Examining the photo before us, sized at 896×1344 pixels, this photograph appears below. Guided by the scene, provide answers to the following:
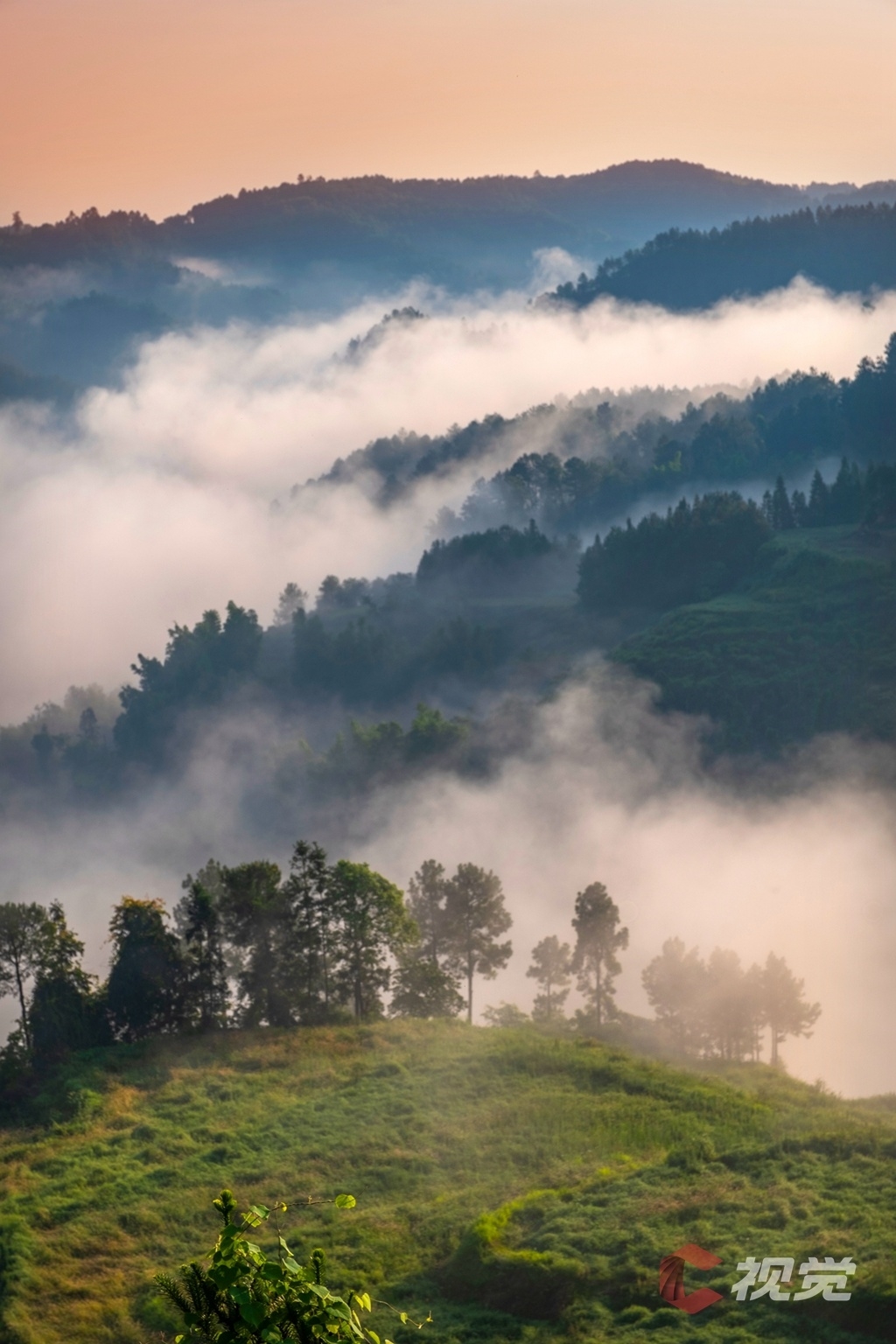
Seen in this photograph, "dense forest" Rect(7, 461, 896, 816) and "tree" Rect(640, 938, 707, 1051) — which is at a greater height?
"dense forest" Rect(7, 461, 896, 816)

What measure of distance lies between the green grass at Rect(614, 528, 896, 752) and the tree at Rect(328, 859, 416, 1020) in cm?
6183

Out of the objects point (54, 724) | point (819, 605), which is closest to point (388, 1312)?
point (819, 605)

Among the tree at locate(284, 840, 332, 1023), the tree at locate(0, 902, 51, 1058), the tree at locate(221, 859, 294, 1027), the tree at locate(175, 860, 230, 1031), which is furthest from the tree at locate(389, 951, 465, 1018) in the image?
the tree at locate(0, 902, 51, 1058)

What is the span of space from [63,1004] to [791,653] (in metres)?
80.0

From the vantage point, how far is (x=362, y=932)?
187ft

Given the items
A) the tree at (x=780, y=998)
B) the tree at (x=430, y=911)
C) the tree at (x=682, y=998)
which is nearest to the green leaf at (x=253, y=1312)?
the tree at (x=780, y=998)

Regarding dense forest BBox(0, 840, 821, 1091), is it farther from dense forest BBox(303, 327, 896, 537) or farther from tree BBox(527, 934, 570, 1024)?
dense forest BBox(303, 327, 896, 537)

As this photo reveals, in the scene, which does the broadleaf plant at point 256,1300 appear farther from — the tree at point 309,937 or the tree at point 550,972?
the tree at point 550,972

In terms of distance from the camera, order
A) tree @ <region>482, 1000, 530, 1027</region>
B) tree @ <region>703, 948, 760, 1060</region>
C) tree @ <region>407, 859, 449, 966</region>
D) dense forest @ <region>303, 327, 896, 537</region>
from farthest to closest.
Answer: dense forest @ <region>303, 327, 896, 537</region>
tree @ <region>407, 859, 449, 966</region>
tree @ <region>482, 1000, 530, 1027</region>
tree @ <region>703, 948, 760, 1060</region>

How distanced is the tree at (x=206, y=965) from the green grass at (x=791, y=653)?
6698 centimetres

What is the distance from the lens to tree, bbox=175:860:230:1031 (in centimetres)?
5478

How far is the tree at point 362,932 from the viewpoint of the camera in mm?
57156

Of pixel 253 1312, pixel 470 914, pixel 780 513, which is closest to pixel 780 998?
pixel 470 914

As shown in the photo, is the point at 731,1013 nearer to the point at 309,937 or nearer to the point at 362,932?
the point at 362,932
